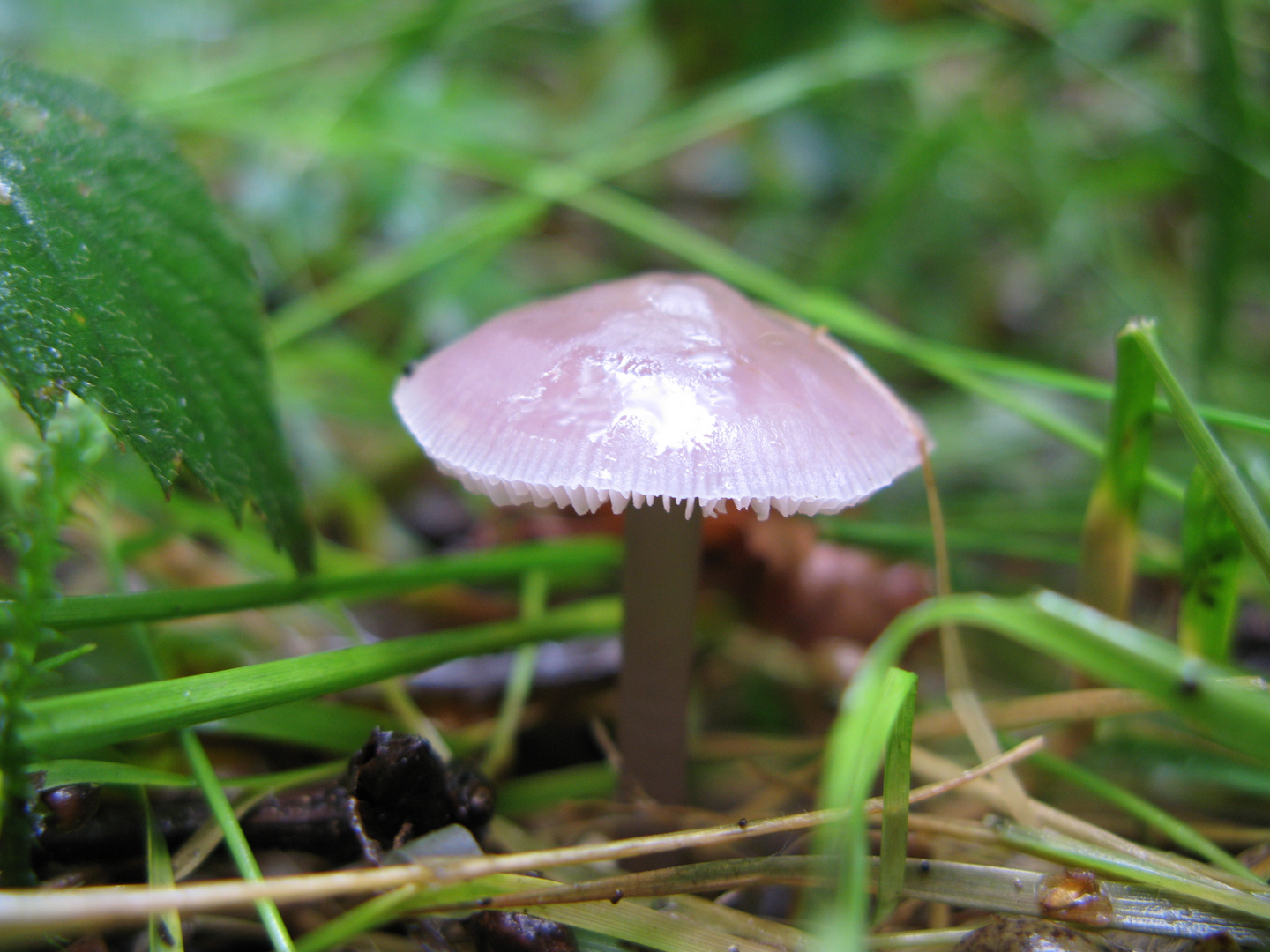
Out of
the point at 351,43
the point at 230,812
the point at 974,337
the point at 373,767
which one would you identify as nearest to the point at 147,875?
the point at 230,812

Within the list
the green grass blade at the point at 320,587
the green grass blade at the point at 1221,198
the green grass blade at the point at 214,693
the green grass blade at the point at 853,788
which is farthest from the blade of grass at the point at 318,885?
the green grass blade at the point at 1221,198

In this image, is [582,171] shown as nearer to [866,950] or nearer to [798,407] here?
[798,407]

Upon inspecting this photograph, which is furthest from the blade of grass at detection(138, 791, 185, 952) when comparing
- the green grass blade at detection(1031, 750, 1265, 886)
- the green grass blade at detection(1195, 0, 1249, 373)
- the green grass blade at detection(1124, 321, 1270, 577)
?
the green grass blade at detection(1195, 0, 1249, 373)

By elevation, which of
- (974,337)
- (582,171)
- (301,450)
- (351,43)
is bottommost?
(301,450)

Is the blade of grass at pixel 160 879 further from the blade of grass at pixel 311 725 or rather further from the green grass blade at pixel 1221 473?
the green grass blade at pixel 1221 473

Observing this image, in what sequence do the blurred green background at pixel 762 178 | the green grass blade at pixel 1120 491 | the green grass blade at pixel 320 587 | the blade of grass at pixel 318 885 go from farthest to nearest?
the blurred green background at pixel 762 178 < the green grass blade at pixel 1120 491 < the green grass blade at pixel 320 587 < the blade of grass at pixel 318 885

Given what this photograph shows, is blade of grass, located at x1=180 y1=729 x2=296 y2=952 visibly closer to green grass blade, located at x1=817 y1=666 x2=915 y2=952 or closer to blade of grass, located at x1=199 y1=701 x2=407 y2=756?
blade of grass, located at x1=199 y1=701 x2=407 y2=756

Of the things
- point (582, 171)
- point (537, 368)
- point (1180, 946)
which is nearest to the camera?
point (1180, 946)
